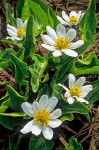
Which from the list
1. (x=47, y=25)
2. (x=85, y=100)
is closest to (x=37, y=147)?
(x=85, y=100)

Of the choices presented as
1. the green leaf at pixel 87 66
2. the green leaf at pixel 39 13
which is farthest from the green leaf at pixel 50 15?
the green leaf at pixel 87 66

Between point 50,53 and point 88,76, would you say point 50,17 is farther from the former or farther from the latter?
point 88,76

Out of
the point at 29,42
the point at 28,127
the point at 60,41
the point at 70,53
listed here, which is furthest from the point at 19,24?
the point at 28,127

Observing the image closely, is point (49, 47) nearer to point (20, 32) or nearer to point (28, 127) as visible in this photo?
point (20, 32)

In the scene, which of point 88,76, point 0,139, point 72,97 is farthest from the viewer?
point 88,76

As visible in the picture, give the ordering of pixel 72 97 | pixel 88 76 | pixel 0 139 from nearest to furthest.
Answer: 1. pixel 72 97
2. pixel 0 139
3. pixel 88 76

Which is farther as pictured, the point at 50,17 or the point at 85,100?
the point at 50,17

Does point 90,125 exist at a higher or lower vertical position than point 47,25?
lower

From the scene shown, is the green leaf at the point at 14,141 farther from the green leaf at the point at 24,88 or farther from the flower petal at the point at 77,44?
the flower petal at the point at 77,44

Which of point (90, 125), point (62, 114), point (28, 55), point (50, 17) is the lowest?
point (90, 125)
